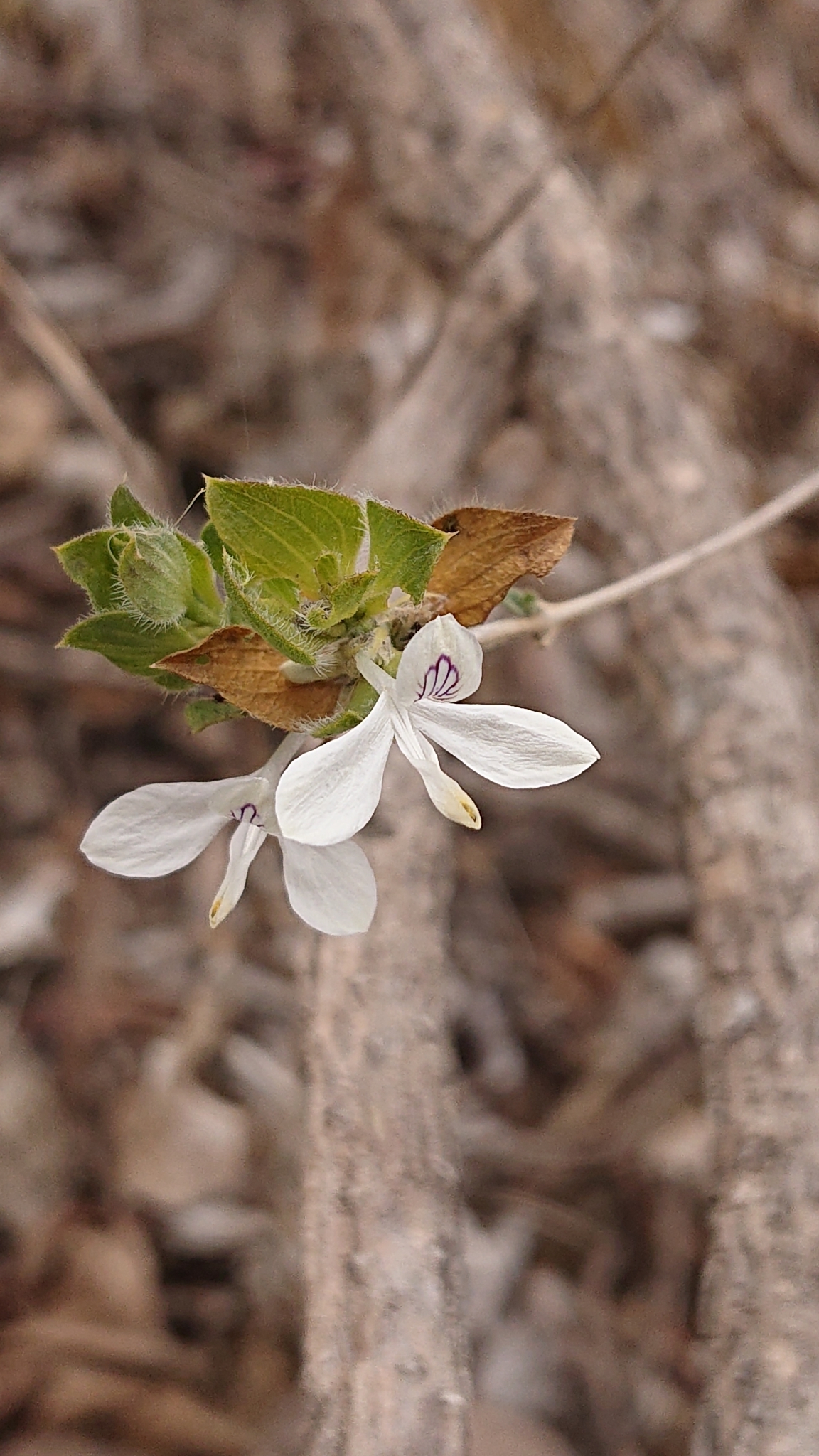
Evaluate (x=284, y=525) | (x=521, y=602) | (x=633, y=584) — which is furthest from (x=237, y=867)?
(x=633, y=584)

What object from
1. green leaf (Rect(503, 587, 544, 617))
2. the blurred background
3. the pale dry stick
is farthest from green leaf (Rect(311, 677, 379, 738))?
the pale dry stick

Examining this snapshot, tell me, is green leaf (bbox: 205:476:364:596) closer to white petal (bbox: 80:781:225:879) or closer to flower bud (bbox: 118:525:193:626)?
flower bud (bbox: 118:525:193:626)

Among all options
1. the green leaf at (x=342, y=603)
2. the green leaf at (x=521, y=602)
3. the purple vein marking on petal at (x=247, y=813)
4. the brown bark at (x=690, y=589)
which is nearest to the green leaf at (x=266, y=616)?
the green leaf at (x=342, y=603)

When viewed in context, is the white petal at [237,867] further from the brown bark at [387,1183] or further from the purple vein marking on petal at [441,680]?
the brown bark at [387,1183]

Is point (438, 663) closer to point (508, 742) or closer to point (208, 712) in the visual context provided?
point (508, 742)

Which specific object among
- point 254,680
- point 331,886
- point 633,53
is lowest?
point 331,886
